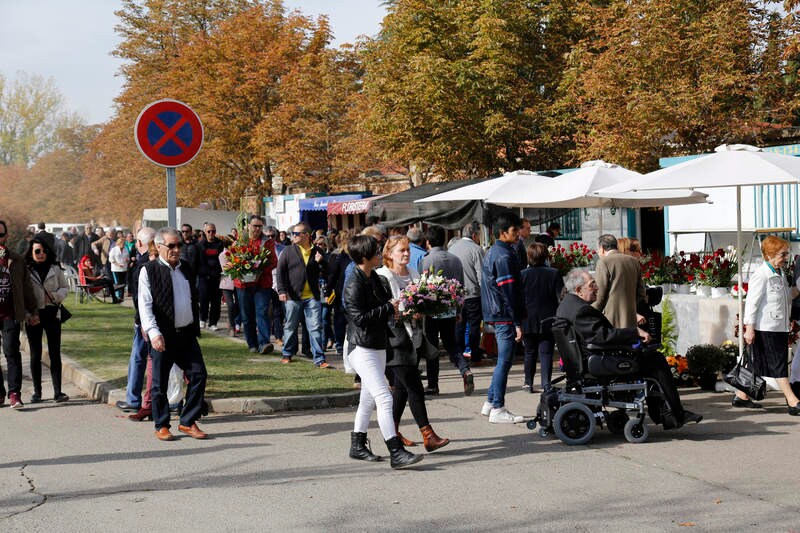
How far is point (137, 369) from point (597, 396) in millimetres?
4576

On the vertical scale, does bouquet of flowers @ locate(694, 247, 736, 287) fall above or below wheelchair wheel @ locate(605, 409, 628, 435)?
above

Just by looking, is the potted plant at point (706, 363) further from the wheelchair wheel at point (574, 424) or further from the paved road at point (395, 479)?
the wheelchair wheel at point (574, 424)

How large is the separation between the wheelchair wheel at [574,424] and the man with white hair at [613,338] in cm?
53

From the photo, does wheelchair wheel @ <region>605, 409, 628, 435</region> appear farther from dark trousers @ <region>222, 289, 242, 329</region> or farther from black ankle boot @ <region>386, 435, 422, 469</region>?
dark trousers @ <region>222, 289, 242, 329</region>

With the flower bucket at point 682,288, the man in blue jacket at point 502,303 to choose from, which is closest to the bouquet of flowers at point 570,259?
the flower bucket at point 682,288

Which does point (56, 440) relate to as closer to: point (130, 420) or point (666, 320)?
point (130, 420)

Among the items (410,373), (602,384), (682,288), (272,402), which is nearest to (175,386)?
(272,402)

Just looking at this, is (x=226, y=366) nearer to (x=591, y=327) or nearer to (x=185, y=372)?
(x=185, y=372)

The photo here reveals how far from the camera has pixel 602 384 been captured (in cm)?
798

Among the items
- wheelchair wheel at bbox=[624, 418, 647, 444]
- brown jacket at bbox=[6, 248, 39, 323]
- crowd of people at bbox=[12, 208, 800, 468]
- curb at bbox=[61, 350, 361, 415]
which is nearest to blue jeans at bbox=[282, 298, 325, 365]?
crowd of people at bbox=[12, 208, 800, 468]

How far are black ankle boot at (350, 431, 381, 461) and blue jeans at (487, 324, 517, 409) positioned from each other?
1783 mm

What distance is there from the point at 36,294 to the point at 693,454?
697cm

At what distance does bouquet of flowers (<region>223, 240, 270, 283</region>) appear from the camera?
13.5 meters

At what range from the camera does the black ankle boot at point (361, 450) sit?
7.29 m
